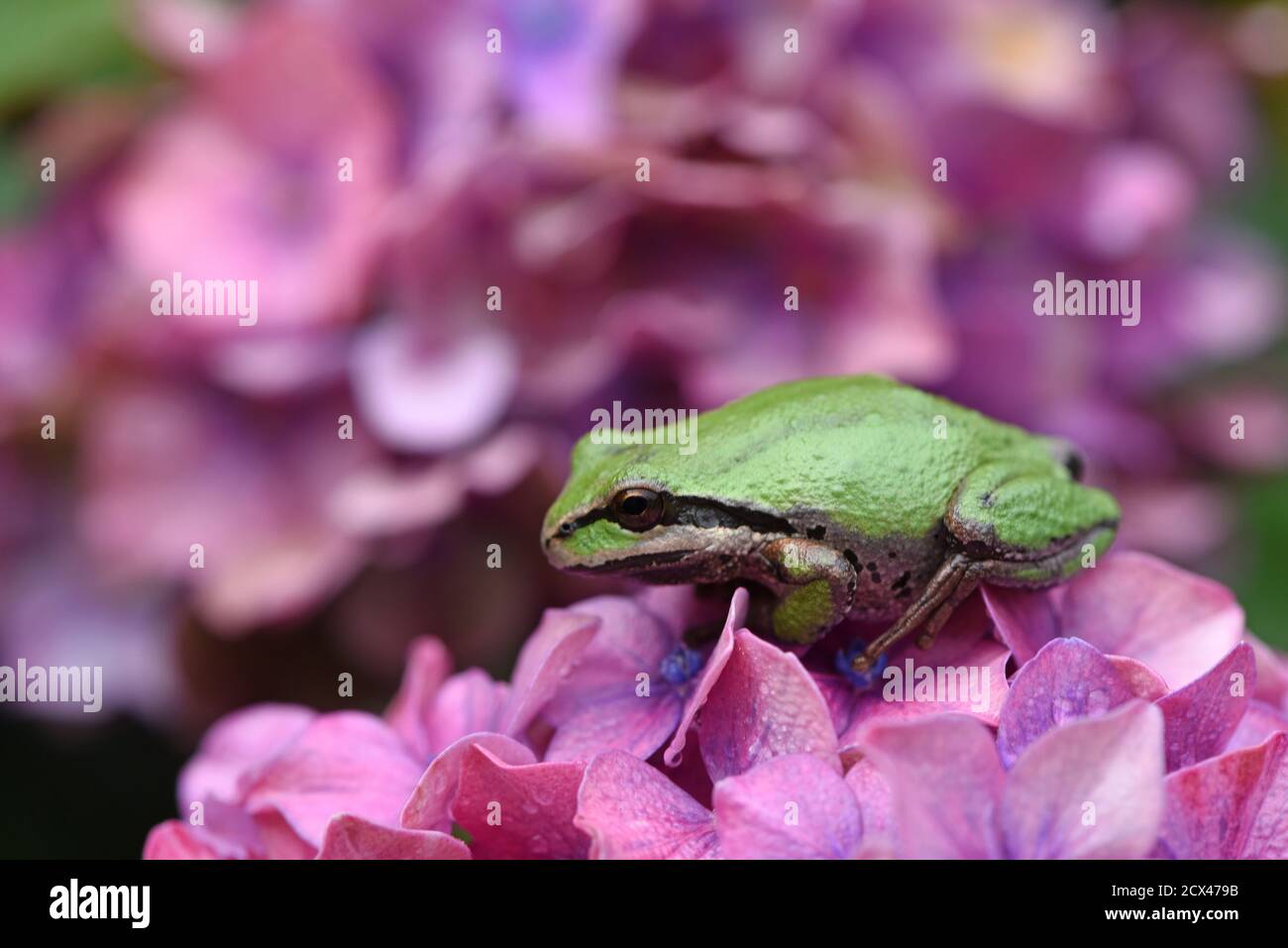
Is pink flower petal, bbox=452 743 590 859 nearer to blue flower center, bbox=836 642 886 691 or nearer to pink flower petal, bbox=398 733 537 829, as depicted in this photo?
pink flower petal, bbox=398 733 537 829

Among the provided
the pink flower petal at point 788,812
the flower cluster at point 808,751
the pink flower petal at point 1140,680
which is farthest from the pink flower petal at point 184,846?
the pink flower petal at point 1140,680

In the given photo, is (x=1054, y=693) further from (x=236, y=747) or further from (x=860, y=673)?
(x=236, y=747)

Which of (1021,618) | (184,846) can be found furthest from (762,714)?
(184,846)

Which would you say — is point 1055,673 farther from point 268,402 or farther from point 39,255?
point 39,255

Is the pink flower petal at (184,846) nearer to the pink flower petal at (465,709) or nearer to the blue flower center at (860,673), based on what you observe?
the pink flower petal at (465,709)

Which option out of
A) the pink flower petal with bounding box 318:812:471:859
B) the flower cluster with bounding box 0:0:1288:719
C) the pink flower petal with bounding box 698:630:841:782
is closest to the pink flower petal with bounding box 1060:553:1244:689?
the pink flower petal with bounding box 698:630:841:782
